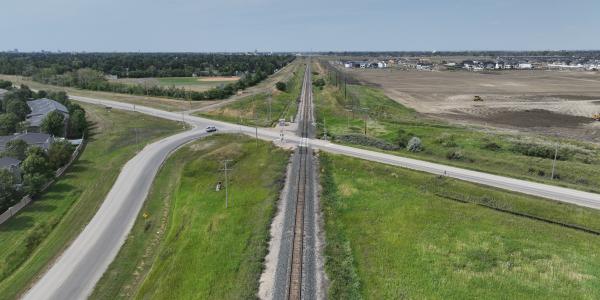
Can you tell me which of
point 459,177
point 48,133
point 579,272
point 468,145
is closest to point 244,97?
point 48,133

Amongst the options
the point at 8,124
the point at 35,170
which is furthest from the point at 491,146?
the point at 8,124

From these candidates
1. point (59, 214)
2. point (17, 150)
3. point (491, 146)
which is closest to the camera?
point (59, 214)

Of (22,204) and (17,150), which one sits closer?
(22,204)

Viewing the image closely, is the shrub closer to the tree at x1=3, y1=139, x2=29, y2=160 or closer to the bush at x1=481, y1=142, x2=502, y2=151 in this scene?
the bush at x1=481, y1=142, x2=502, y2=151

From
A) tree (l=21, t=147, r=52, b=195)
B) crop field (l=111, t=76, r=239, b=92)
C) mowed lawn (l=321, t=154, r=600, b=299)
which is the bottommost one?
mowed lawn (l=321, t=154, r=600, b=299)

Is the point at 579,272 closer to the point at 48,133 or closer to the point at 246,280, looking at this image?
the point at 246,280

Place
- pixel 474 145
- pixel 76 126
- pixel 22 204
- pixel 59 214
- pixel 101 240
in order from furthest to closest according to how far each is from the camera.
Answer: pixel 76 126
pixel 474 145
pixel 22 204
pixel 59 214
pixel 101 240

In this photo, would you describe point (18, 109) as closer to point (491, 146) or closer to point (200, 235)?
point (200, 235)

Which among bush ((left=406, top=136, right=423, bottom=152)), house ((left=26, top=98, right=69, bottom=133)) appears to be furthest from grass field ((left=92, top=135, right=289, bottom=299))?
house ((left=26, top=98, right=69, bottom=133))
